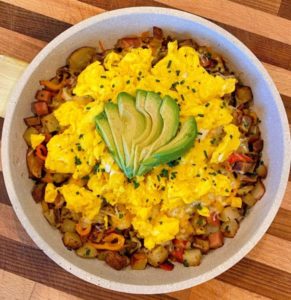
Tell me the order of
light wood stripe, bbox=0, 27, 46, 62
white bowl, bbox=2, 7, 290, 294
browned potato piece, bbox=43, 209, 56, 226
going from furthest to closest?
light wood stripe, bbox=0, 27, 46, 62 → browned potato piece, bbox=43, 209, 56, 226 → white bowl, bbox=2, 7, 290, 294

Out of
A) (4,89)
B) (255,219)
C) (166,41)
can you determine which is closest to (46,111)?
(4,89)

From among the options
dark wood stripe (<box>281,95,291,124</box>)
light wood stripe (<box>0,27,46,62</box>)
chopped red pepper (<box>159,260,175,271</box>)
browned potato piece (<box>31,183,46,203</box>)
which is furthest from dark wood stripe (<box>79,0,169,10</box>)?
chopped red pepper (<box>159,260,175,271</box>)

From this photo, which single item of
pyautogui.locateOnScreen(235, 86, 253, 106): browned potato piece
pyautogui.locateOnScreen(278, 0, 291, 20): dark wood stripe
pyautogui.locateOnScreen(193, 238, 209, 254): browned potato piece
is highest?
pyautogui.locateOnScreen(278, 0, 291, 20): dark wood stripe

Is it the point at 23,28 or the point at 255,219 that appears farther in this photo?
the point at 23,28

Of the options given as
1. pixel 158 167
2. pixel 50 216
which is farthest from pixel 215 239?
pixel 50 216

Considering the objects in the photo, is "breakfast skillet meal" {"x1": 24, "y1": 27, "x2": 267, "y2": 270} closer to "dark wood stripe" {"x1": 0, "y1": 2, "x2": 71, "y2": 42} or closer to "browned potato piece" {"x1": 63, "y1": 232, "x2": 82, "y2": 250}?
"browned potato piece" {"x1": 63, "y1": 232, "x2": 82, "y2": 250}

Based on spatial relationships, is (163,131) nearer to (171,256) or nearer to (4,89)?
(171,256)
